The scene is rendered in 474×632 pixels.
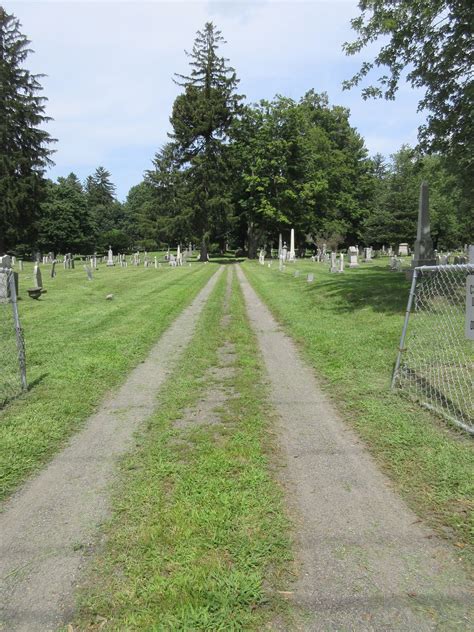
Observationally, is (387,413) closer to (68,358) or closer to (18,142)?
(68,358)

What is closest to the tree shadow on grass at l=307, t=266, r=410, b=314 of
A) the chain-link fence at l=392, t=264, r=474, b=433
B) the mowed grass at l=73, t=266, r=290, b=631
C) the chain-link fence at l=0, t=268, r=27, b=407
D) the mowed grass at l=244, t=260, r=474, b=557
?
the mowed grass at l=244, t=260, r=474, b=557

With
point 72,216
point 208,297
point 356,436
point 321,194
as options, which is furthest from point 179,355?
point 72,216

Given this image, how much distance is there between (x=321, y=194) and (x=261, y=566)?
178 feet

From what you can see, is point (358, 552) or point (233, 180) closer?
point (358, 552)

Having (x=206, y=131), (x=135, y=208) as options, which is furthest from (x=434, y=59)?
(x=135, y=208)

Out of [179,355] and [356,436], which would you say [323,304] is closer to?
[179,355]

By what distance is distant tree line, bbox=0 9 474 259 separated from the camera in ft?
139

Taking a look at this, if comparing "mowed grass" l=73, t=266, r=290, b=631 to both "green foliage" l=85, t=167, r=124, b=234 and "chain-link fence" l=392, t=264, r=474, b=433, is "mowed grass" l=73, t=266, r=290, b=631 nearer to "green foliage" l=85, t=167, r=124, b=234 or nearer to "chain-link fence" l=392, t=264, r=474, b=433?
"chain-link fence" l=392, t=264, r=474, b=433

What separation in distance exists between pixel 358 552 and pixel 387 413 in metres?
2.55

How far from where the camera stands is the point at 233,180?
4975 cm

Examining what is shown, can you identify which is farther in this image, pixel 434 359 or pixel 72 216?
pixel 72 216

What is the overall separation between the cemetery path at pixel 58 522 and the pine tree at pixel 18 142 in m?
42.1

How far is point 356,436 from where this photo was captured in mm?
4641

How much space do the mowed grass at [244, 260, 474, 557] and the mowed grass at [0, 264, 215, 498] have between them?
317 centimetres
